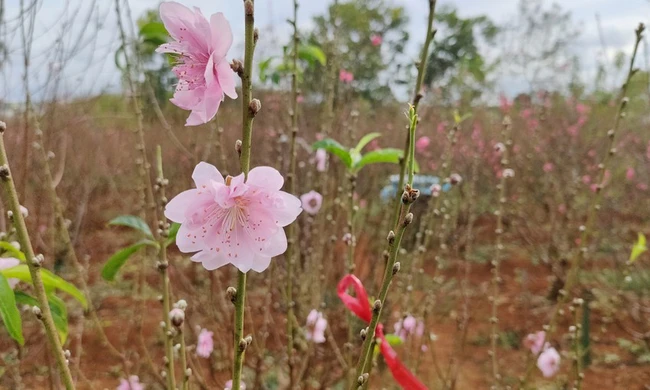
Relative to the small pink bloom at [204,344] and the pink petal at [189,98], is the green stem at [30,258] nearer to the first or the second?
the pink petal at [189,98]

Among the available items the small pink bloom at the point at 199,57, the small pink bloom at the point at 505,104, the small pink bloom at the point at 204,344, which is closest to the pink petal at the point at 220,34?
the small pink bloom at the point at 199,57

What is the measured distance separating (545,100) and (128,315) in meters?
6.56

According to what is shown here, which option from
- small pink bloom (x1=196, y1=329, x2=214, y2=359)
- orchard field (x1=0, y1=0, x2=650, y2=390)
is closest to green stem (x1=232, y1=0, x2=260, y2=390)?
orchard field (x1=0, y1=0, x2=650, y2=390)

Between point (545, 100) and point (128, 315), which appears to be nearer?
point (128, 315)

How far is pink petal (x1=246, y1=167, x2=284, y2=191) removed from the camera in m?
0.65

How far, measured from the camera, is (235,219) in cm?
74

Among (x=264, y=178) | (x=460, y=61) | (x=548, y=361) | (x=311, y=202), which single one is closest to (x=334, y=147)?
(x=264, y=178)

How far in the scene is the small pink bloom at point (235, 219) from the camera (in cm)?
66

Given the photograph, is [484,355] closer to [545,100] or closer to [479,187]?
[479,187]

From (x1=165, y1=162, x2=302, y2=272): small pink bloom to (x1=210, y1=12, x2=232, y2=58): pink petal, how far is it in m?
0.15

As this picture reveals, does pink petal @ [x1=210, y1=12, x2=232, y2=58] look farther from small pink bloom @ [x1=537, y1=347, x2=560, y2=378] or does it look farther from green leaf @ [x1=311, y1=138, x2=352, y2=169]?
small pink bloom @ [x1=537, y1=347, x2=560, y2=378]

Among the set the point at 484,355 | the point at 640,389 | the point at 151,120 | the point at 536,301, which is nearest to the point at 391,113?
the point at 151,120

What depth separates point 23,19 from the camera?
176cm

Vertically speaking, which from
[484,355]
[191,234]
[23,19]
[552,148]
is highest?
[23,19]
